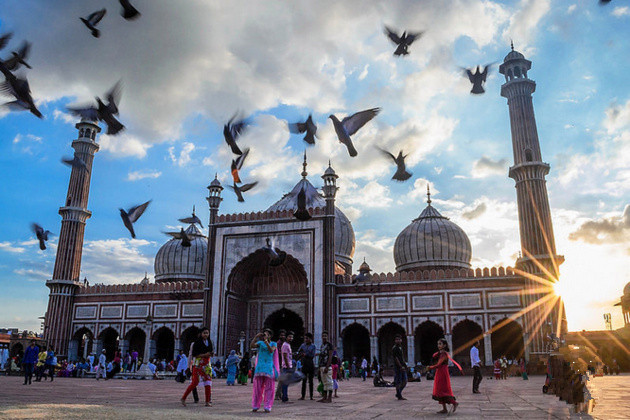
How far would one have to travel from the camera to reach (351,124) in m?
10.1

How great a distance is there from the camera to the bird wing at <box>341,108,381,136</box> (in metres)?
10.0

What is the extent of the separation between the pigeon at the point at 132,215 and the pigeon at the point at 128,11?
542 centimetres

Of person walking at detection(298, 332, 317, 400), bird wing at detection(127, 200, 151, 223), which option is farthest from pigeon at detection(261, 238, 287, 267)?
person walking at detection(298, 332, 317, 400)

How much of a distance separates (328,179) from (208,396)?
2014 centimetres

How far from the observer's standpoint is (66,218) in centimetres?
3100

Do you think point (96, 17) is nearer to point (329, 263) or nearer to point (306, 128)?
point (306, 128)

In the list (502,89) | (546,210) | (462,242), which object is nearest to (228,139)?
(546,210)

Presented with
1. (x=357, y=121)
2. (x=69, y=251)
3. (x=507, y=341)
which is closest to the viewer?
(x=357, y=121)

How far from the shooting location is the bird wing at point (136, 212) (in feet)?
40.4

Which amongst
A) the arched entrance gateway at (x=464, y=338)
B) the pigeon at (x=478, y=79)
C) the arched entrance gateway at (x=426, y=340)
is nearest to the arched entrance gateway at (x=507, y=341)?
the arched entrance gateway at (x=464, y=338)

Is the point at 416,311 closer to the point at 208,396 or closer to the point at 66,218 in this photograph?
the point at 208,396

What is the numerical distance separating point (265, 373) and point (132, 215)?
627cm

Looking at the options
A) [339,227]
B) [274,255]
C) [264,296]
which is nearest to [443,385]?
[274,255]

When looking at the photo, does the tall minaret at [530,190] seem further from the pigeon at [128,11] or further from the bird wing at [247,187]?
the pigeon at [128,11]
